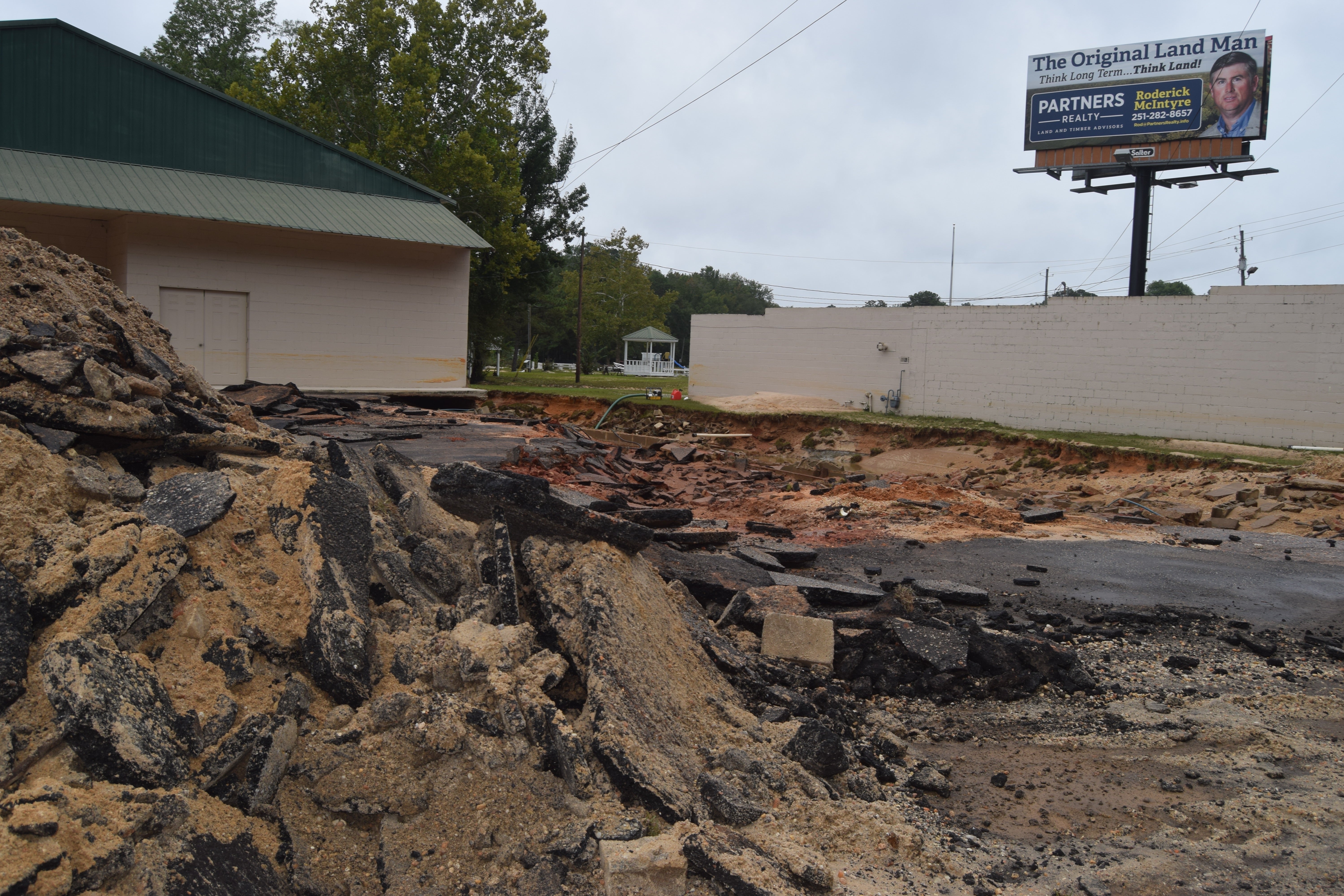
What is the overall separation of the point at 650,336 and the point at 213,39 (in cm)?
3076

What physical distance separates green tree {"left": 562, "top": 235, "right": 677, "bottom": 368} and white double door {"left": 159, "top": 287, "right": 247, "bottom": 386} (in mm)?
40207

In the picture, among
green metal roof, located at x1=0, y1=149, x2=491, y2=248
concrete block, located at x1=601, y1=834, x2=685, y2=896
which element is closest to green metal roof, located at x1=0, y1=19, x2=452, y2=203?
green metal roof, located at x1=0, y1=149, x2=491, y2=248

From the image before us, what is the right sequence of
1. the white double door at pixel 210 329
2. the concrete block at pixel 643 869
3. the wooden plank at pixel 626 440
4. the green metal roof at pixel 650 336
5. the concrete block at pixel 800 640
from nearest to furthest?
the concrete block at pixel 643 869 < the concrete block at pixel 800 640 < the white double door at pixel 210 329 < the wooden plank at pixel 626 440 < the green metal roof at pixel 650 336

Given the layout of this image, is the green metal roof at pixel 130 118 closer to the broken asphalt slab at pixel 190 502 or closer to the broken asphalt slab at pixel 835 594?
the broken asphalt slab at pixel 190 502

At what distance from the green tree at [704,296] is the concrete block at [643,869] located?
74.5 m

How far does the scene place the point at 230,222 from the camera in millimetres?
17609

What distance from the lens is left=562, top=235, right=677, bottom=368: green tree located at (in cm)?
6025

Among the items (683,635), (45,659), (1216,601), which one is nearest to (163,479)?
(45,659)

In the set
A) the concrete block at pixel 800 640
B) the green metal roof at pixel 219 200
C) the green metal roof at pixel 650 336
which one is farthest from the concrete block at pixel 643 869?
the green metal roof at pixel 650 336

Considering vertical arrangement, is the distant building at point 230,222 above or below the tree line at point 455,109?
below

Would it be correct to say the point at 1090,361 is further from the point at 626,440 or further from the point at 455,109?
the point at 455,109

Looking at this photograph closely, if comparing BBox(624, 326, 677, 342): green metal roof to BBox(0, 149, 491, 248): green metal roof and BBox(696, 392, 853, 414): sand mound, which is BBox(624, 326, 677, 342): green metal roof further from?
BBox(0, 149, 491, 248): green metal roof

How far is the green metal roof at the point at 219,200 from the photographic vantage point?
1611cm

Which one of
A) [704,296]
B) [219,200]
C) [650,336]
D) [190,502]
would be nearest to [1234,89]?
[219,200]
